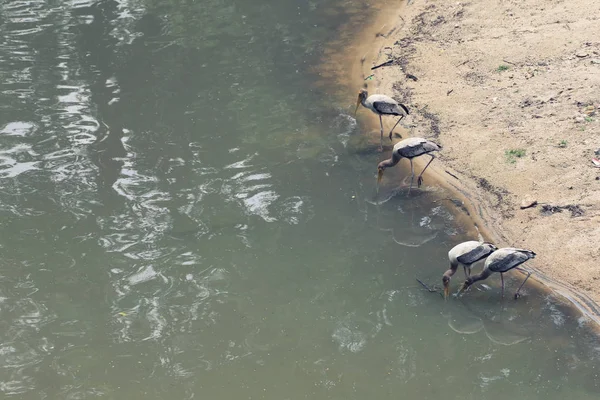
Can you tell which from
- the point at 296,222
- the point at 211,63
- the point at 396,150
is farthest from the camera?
the point at 211,63

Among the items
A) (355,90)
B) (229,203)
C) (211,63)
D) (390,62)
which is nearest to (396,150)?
(229,203)

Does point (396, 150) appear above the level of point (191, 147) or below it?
above

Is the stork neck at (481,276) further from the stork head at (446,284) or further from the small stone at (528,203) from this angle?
the small stone at (528,203)

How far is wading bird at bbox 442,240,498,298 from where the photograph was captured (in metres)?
7.43

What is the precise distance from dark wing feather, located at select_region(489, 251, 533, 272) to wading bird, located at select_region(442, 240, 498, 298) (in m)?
0.22

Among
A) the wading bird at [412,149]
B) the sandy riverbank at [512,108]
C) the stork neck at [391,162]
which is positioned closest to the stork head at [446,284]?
the sandy riverbank at [512,108]

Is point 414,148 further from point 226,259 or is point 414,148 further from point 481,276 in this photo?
point 226,259

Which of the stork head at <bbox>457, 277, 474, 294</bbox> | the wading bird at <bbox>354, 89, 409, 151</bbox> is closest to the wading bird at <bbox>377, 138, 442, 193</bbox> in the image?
the wading bird at <bbox>354, 89, 409, 151</bbox>

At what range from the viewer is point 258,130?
1079 centimetres

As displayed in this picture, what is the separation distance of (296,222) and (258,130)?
252 centimetres

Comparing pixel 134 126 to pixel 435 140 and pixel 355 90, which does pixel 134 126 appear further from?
pixel 435 140

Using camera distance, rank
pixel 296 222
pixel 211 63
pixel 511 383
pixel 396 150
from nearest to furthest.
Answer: pixel 511 383 → pixel 296 222 → pixel 396 150 → pixel 211 63

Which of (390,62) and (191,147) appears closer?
(191,147)

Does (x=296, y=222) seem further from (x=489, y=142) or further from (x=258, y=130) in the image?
(x=489, y=142)
